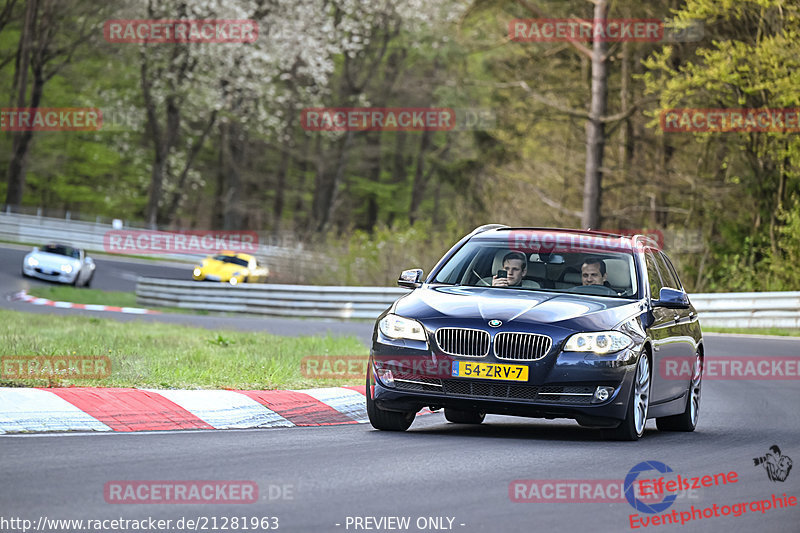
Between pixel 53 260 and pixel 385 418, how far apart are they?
105 ft

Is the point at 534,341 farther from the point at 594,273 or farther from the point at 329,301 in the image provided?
the point at 329,301

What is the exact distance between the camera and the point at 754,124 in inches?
1181

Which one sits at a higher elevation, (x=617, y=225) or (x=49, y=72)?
(x=49, y=72)

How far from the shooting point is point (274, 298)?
107 feet

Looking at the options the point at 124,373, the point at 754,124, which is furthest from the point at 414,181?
the point at 124,373

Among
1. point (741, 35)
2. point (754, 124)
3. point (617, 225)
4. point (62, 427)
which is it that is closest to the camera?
point (62, 427)

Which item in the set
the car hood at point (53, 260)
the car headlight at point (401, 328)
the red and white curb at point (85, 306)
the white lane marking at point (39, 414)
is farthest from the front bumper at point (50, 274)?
the car headlight at point (401, 328)

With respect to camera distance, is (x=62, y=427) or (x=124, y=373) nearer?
(x=62, y=427)

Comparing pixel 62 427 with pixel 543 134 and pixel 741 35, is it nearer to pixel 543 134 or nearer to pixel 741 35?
pixel 741 35

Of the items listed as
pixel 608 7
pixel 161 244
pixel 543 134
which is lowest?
pixel 161 244

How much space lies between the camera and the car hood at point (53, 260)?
39.9 meters

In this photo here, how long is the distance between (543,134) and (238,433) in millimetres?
34254

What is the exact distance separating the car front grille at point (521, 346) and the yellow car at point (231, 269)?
114 feet

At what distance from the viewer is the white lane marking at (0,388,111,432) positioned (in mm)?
8797
